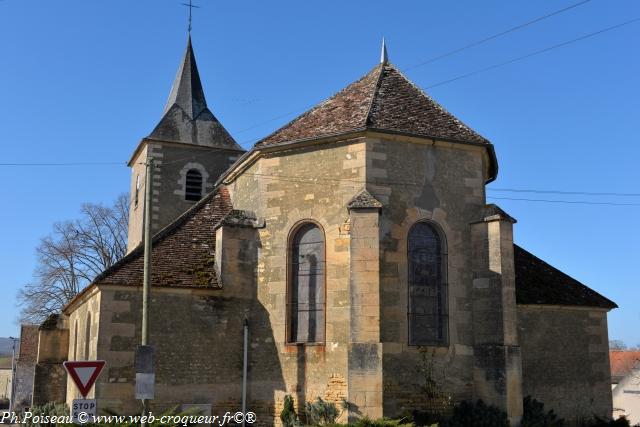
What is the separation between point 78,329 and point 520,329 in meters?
12.9

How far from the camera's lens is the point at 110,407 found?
614 inches

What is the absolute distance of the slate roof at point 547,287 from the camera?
19391mm

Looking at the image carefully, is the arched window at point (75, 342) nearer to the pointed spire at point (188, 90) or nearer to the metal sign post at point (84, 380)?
the pointed spire at point (188, 90)

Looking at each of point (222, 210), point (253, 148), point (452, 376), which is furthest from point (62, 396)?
point (452, 376)

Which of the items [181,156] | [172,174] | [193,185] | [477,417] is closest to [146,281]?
[477,417]

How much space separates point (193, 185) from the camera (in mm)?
27812

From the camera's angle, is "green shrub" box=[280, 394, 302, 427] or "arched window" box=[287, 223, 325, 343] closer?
"green shrub" box=[280, 394, 302, 427]

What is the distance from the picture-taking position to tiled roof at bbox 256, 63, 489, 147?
1683 centimetres

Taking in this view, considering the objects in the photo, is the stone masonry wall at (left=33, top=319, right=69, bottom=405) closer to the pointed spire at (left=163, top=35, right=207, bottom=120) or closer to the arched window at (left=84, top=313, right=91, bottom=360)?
the arched window at (left=84, top=313, right=91, bottom=360)

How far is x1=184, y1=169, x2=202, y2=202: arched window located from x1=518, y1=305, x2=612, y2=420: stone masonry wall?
45.1 ft

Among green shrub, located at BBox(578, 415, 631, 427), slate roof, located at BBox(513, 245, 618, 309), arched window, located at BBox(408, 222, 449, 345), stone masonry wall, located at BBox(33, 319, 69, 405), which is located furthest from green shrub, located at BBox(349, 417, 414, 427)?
stone masonry wall, located at BBox(33, 319, 69, 405)

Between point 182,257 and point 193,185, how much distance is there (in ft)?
34.0

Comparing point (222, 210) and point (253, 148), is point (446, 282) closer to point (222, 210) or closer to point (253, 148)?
point (253, 148)

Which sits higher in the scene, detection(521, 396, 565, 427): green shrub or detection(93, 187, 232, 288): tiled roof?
detection(93, 187, 232, 288): tiled roof
